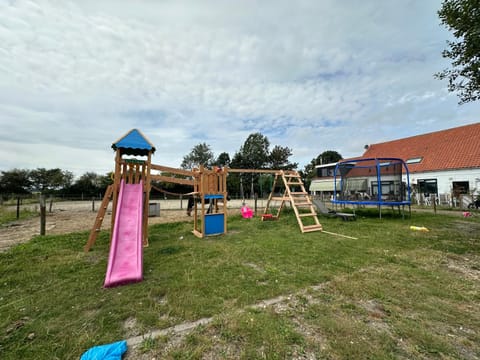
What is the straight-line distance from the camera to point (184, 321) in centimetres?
224

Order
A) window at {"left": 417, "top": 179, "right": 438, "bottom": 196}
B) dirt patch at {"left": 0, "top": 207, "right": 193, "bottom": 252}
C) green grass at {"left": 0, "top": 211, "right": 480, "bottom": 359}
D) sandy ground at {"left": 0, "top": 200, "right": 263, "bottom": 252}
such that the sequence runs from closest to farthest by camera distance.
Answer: green grass at {"left": 0, "top": 211, "right": 480, "bottom": 359} → dirt patch at {"left": 0, "top": 207, "right": 193, "bottom": 252} → sandy ground at {"left": 0, "top": 200, "right": 263, "bottom": 252} → window at {"left": 417, "top": 179, "right": 438, "bottom": 196}

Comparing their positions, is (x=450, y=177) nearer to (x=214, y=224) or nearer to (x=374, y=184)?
(x=374, y=184)

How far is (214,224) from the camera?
6.77 metres

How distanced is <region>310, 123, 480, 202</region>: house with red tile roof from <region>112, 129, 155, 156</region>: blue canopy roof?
819 inches

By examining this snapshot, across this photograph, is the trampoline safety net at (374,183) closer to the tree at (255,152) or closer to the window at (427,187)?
the window at (427,187)

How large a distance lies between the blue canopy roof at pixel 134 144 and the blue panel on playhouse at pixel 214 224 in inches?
107

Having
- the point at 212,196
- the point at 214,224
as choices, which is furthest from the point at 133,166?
the point at 214,224

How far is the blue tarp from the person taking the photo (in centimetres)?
167

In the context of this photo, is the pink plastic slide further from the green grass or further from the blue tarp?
the blue tarp

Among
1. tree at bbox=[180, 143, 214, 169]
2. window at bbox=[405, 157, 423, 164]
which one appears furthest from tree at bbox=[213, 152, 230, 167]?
window at bbox=[405, 157, 423, 164]

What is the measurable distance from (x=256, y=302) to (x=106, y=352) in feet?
5.32

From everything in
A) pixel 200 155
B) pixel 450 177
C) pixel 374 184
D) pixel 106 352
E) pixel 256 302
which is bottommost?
pixel 256 302

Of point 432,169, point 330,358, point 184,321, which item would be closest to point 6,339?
point 184,321

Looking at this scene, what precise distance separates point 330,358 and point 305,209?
11040 millimetres
